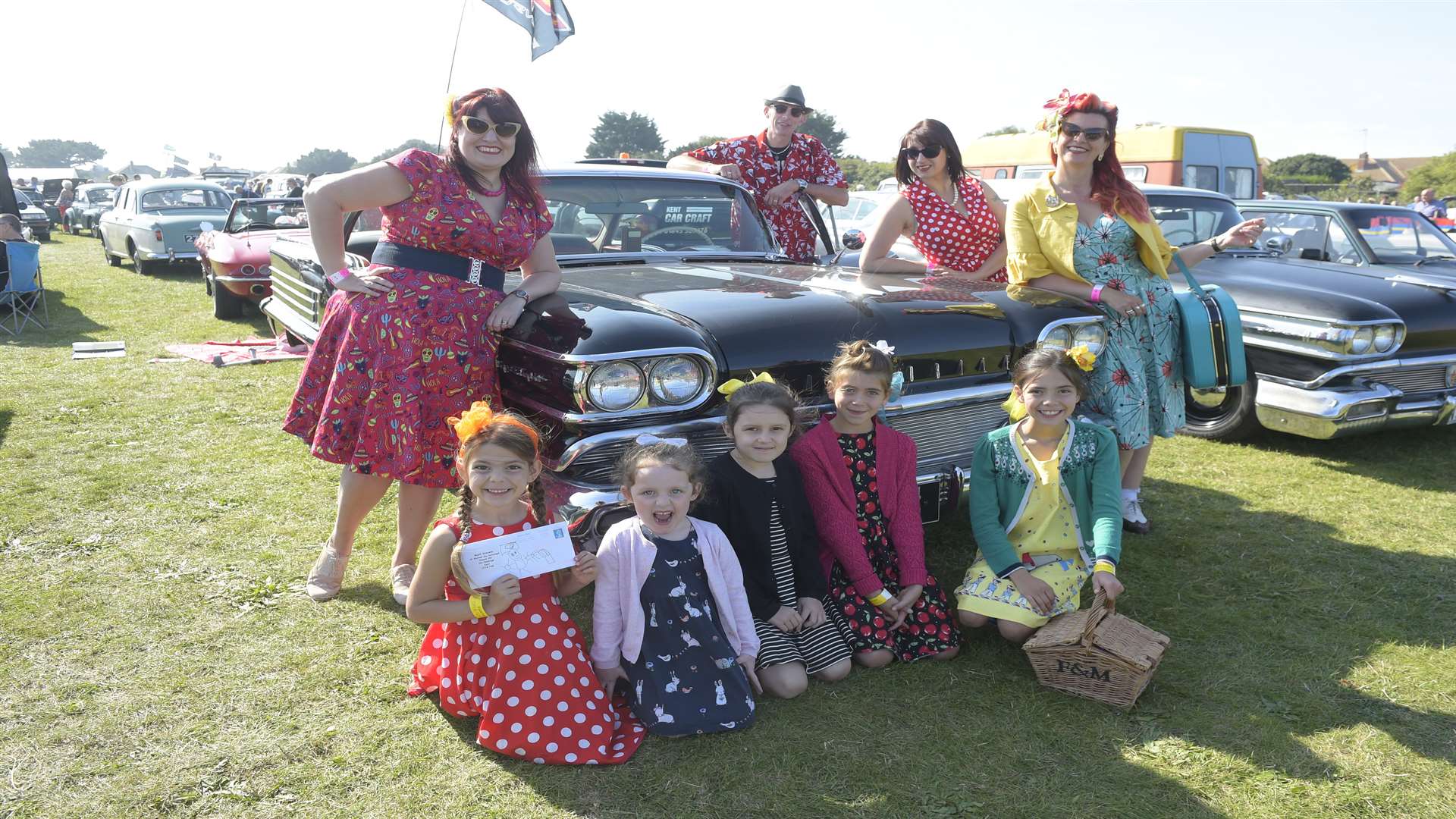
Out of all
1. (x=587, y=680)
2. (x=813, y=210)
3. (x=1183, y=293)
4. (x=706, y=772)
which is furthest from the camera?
(x=813, y=210)

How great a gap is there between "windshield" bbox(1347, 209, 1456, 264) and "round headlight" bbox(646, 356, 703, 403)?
5.94 metres

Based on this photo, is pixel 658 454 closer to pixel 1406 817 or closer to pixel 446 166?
pixel 446 166

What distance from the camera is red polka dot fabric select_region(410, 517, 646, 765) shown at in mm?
2695

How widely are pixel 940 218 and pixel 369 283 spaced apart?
2.46 metres

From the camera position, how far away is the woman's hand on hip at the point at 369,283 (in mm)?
3285

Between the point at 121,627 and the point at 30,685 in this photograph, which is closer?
the point at 30,685

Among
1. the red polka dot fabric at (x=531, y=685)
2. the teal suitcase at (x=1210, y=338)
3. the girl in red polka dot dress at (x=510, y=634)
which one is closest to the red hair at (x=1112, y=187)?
the teal suitcase at (x=1210, y=338)

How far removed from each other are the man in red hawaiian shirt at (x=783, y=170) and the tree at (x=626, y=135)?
5913 centimetres

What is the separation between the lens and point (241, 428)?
6125 millimetres

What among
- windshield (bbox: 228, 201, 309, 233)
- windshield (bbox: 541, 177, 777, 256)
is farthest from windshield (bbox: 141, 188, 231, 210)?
windshield (bbox: 541, 177, 777, 256)

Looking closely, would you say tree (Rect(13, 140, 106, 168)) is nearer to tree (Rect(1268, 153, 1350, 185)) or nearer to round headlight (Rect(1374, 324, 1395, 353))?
tree (Rect(1268, 153, 1350, 185))

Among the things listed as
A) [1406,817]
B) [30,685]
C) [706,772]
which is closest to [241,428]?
[30,685]

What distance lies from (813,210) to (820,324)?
209 centimetres

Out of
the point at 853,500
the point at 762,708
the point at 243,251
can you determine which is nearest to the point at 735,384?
the point at 853,500
